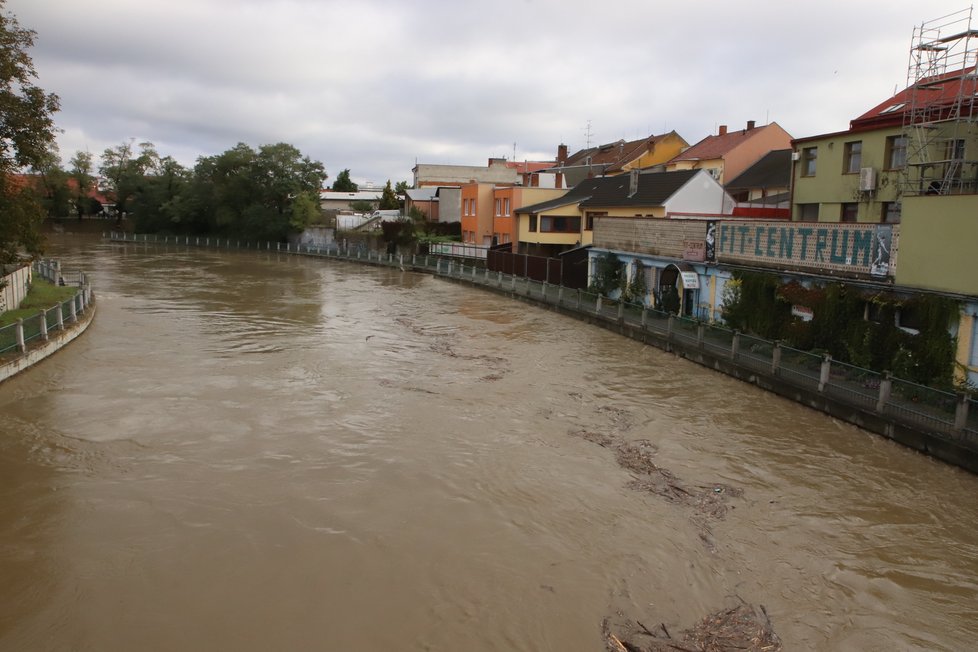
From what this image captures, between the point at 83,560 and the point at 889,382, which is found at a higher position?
the point at 889,382

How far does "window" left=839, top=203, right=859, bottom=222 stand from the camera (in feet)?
81.2

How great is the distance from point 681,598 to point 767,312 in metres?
12.9

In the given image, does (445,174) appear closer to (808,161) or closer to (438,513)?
(808,161)

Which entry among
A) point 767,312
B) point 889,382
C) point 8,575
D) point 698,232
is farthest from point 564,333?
point 8,575

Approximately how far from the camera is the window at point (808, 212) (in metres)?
26.8

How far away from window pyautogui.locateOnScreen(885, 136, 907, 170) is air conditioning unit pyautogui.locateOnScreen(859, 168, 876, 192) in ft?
1.94

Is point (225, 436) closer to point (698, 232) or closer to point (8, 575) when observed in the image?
point (8, 575)

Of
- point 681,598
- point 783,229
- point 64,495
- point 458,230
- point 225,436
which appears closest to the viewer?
point 681,598

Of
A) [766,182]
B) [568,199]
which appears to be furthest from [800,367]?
[568,199]

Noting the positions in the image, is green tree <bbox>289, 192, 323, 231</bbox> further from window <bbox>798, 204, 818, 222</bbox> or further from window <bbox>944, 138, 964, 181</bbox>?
window <bbox>944, 138, 964, 181</bbox>

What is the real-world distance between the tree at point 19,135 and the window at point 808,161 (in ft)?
80.6

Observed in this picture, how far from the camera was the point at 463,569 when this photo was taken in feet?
27.3

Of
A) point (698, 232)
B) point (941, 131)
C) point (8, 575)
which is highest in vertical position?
point (941, 131)

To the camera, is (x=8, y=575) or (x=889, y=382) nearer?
(x=8, y=575)
